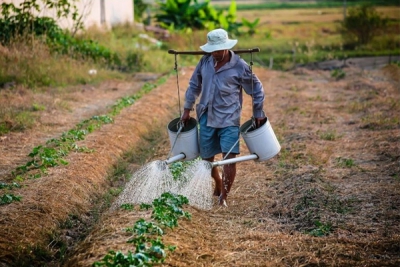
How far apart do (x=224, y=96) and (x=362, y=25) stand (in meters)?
19.8

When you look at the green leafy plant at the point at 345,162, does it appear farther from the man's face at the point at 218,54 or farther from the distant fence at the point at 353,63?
the distant fence at the point at 353,63

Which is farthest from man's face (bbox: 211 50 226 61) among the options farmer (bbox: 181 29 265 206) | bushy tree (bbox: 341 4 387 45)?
bushy tree (bbox: 341 4 387 45)

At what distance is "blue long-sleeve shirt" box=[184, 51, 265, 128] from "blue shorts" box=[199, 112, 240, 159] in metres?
0.08

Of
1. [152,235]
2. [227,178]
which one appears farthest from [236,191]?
[152,235]

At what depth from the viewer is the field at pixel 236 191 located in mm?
5465

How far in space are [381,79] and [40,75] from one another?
26.5 ft

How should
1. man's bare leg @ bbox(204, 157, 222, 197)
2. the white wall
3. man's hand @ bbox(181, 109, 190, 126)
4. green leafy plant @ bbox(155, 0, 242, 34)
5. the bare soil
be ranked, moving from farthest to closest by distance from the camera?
1. green leafy plant @ bbox(155, 0, 242, 34)
2. the white wall
3. man's bare leg @ bbox(204, 157, 222, 197)
4. man's hand @ bbox(181, 109, 190, 126)
5. the bare soil

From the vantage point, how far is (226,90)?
6781 mm

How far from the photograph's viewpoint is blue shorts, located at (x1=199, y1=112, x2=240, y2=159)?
6.87m

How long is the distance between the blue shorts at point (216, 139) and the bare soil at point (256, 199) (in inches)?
21.8

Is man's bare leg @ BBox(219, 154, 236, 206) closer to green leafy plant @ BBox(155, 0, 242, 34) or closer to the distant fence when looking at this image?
the distant fence

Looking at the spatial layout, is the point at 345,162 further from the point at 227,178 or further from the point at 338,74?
the point at 338,74

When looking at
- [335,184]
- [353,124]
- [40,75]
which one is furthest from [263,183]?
[40,75]

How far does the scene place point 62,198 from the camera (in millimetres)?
6988
